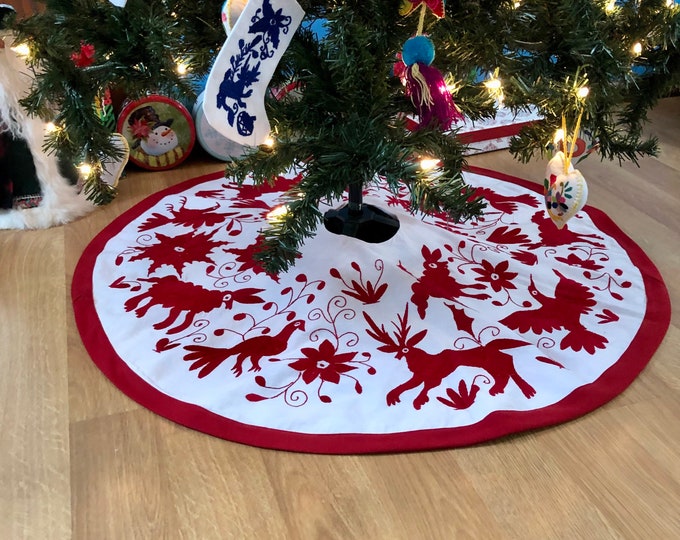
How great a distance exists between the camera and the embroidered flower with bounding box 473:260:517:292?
1186 millimetres

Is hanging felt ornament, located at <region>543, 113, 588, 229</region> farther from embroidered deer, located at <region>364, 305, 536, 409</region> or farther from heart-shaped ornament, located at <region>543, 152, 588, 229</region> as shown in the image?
embroidered deer, located at <region>364, 305, 536, 409</region>

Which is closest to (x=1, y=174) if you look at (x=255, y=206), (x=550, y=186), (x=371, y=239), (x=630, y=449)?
(x=255, y=206)

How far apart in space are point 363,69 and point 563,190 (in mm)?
416

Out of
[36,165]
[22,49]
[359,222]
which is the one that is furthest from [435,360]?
[36,165]

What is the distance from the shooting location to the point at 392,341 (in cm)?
105

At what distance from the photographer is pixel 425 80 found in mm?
889

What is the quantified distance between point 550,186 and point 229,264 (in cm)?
65

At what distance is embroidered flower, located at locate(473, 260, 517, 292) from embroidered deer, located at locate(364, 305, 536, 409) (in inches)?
6.6

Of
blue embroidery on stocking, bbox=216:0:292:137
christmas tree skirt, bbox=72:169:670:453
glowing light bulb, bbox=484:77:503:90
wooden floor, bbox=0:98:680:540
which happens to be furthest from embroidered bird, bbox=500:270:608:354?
blue embroidery on stocking, bbox=216:0:292:137

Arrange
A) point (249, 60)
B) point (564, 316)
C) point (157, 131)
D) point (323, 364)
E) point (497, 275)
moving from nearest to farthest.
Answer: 1. point (249, 60)
2. point (323, 364)
3. point (564, 316)
4. point (497, 275)
5. point (157, 131)

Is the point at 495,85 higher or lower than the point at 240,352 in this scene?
higher

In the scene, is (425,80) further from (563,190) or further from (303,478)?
(303,478)

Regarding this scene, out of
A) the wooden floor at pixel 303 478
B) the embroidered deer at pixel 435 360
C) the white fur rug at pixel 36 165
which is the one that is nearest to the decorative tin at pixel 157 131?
the white fur rug at pixel 36 165

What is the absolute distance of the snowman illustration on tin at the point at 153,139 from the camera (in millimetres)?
1584
